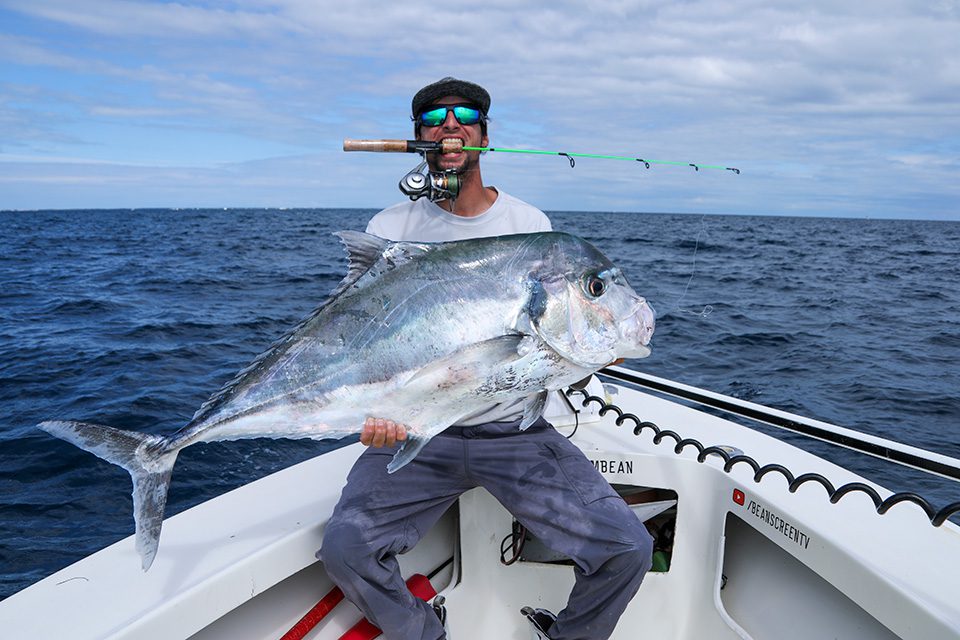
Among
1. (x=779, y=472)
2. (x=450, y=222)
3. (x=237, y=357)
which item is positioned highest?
(x=450, y=222)

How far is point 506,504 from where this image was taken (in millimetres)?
2938

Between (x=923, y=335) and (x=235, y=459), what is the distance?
41.7 ft

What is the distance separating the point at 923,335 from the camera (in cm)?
1297

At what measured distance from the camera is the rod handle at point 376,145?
3275 mm

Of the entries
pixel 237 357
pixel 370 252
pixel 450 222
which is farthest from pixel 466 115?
pixel 237 357

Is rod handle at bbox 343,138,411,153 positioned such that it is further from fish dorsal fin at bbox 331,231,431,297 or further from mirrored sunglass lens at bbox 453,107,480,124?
fish dorsal fin at bbox 331,231,431,297

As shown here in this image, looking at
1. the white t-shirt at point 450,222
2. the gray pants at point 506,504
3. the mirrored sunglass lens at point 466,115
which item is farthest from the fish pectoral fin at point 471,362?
the mirrored sunglass lens at point 466,115

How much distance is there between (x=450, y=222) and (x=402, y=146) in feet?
1.43

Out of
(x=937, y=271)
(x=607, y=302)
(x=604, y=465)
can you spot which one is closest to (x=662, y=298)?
(x=604, y=465)

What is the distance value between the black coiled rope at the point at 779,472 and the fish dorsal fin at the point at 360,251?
5.57 ft

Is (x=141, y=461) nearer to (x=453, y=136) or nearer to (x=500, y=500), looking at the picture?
(x=500, y=500)

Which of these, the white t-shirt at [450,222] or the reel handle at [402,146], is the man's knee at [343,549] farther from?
the reel handle at [402,146]

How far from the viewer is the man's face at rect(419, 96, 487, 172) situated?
3311 mm

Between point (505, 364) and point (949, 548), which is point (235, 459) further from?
point (949, 548)
